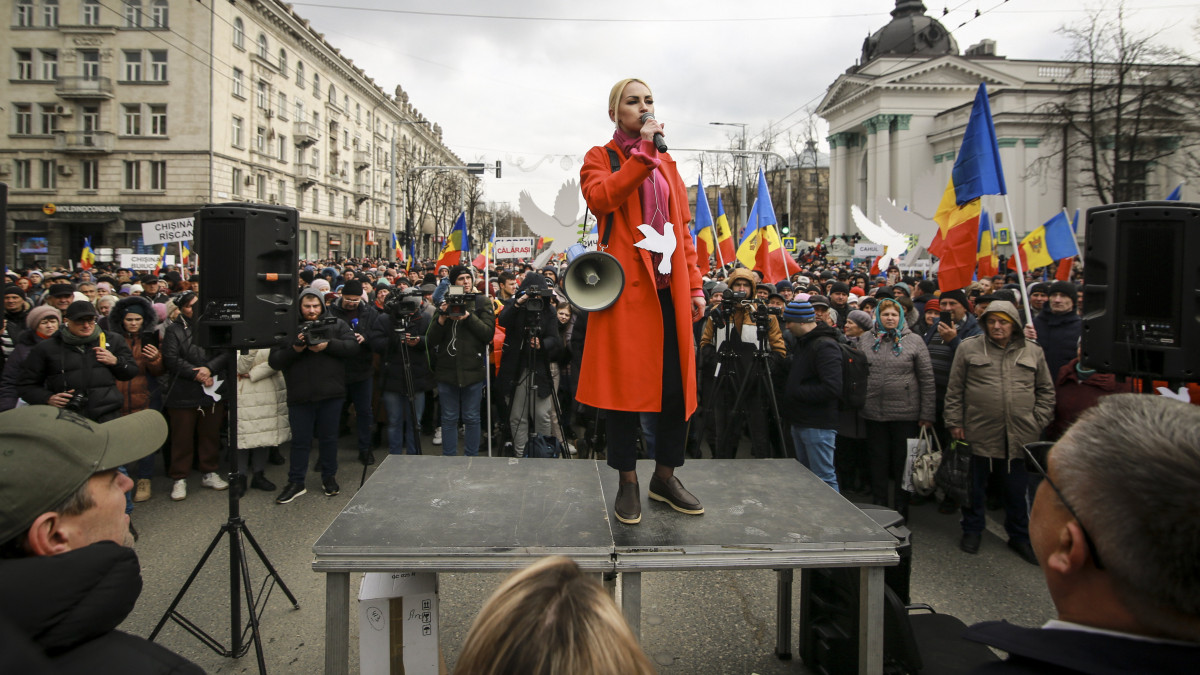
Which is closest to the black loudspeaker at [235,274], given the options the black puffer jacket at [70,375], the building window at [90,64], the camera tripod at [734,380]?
the black puffer jacket at [70,375]

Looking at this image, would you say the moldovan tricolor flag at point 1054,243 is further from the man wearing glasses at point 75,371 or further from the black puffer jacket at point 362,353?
the man wearing glasses at point 75,371

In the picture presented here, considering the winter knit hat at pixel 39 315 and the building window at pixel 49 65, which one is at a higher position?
the building window at pixel 49 65

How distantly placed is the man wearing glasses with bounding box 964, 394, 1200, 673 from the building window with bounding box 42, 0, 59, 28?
49.0 meters

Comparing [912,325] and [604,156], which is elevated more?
[604,156]

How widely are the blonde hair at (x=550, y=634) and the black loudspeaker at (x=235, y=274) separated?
3.21m

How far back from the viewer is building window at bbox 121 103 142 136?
121 feet

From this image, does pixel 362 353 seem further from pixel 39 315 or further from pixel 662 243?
pixel 662 243

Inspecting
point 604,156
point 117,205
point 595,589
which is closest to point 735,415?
point 604,156

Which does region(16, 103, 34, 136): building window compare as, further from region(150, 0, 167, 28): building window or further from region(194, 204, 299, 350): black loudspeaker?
region(194, 204, 299, 350): black loudspeaker

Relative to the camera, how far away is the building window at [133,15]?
35419 mm

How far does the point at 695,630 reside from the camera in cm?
419

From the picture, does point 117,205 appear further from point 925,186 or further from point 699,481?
point 699,481

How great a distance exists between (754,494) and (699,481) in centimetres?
36

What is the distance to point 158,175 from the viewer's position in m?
36.9
